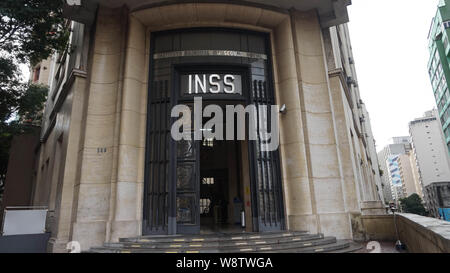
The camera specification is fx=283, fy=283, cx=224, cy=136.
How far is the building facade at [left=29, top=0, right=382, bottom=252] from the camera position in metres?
10.3

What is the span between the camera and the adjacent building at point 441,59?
38906mm

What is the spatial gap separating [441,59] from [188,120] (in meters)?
47.5

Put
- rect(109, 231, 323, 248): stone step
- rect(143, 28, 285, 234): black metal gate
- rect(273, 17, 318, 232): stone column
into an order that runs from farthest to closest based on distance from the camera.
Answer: rect(273, 17, 318, 232): stone column, rect(143, 28, 285, 234): black metal gate, rect(109, 231, 323, 248): stone step

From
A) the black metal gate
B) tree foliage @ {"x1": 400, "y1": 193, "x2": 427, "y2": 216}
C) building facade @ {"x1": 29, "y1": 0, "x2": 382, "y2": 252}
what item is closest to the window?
building facade @ {"x1": 29, "y1": 0, "x2": 382, "y2": 252}

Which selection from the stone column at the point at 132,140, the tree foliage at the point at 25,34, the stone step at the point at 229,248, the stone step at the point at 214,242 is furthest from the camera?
the stone column at the point at 132,140

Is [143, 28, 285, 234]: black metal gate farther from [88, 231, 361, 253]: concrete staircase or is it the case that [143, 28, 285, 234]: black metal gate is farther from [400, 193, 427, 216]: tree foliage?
[400, 193, 427, 216]: tree foliage

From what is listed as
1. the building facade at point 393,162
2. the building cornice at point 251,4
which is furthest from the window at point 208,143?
the building facade at point 393,162

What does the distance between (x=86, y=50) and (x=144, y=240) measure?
856 cm

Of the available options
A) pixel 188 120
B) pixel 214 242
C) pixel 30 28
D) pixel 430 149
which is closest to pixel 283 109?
pixel 188 120

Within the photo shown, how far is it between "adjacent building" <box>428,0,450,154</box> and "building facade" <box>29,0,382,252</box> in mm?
37370

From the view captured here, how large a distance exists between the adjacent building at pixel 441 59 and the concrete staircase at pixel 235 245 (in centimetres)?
4360

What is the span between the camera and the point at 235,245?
7984 millimetres

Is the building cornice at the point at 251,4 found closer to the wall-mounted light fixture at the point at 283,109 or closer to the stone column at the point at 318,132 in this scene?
the stone column at the point at 318,132

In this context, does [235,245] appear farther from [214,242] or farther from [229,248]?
[214,242]
